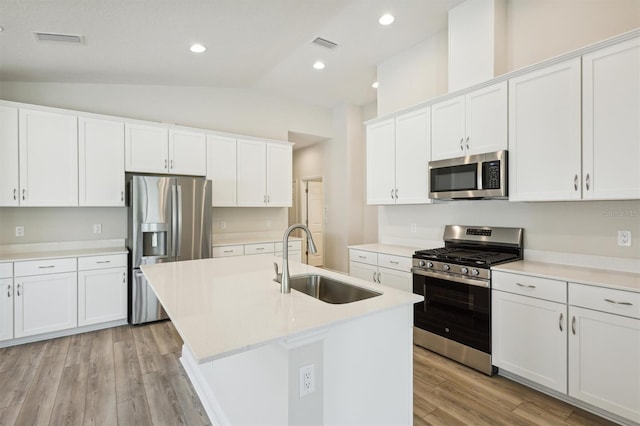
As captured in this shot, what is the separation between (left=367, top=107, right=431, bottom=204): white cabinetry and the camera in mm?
3502

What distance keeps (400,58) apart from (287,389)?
13.3ft

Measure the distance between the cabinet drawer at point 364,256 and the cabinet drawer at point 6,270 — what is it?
353 centimetres

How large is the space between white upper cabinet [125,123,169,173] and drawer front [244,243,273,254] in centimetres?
148

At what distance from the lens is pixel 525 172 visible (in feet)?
8.57

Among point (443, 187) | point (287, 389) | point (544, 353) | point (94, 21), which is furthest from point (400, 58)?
point (287, 389)

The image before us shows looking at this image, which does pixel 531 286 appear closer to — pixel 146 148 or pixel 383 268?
pixel 383 268

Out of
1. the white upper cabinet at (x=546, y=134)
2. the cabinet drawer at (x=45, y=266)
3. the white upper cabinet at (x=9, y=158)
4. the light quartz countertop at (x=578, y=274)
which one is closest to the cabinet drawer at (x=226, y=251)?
the cabinet drawer at (x=45, y=266)

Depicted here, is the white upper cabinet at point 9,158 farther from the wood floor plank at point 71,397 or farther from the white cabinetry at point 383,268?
the white cabinetry at point 383,268

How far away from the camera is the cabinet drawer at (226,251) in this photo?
430 cm

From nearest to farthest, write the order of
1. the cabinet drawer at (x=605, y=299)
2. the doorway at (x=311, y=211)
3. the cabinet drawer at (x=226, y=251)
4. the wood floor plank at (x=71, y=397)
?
the cabinet drawer at (x=605, y=299) < the wood floor plank at (x=71, y=397) < the cabinet drawer at (x=226, y=251) < the doorway at (x=311, y=211)

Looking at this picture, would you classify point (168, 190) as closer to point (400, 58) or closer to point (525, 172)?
point (400, 58)

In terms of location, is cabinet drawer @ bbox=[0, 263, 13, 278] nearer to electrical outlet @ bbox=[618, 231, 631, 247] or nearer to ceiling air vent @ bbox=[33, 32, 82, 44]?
ceiling air vent @ bbox=[33, 32, 82, 44]

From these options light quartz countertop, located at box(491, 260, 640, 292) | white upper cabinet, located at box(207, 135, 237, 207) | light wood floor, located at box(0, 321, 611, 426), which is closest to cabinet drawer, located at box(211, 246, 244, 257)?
white upper cabinet, located at box(207, 135, 237, 207)

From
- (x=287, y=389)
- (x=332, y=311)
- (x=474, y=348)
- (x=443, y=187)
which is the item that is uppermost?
(x=443, y=187)
